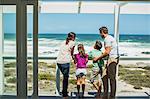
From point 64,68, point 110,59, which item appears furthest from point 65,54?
point 110,59

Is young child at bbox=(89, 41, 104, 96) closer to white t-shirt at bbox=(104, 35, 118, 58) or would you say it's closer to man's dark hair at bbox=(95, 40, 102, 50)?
man's dark hair at bbox=(95, 40, 102, 50)

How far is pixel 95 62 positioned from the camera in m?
4.93

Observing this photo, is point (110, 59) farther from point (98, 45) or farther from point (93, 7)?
point (93, 7)

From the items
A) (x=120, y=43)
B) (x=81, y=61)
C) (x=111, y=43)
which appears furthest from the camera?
(x=120, y=43)

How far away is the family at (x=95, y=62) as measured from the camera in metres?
4.60

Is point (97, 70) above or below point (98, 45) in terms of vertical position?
below

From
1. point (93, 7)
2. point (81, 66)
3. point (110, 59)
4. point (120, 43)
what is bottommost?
point (81, 66)

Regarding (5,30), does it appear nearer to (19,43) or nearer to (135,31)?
(19,43)

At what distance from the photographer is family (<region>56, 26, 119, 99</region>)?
15.1 ft

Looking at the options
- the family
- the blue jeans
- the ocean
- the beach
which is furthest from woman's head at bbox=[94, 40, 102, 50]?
the ocean

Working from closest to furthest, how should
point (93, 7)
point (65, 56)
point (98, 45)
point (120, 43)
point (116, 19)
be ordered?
point (65, 56) < point (98, 45) < point (116, 19) < point (93, 7) < point (120, 43)

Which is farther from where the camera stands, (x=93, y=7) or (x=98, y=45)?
(x=93, y=7)

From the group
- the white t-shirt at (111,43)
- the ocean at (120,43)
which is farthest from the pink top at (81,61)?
the ocean at (120,43)

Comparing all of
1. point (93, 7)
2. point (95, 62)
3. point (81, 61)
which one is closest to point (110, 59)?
point (95, 62)
